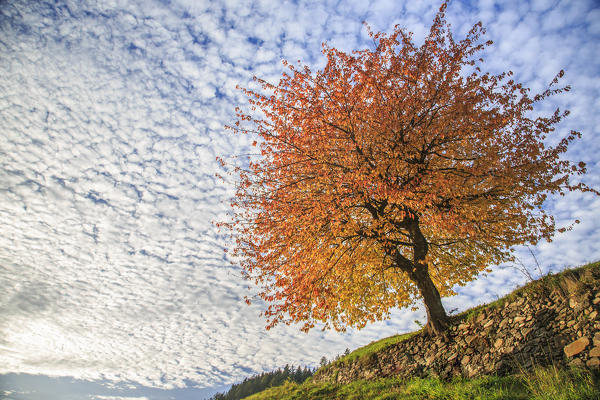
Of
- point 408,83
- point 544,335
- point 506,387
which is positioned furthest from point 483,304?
point 408,83

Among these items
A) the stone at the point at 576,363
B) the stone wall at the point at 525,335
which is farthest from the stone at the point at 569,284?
the stone at the point at 576,363

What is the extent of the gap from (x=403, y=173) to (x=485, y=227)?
478 centimetres

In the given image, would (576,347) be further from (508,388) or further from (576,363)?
(508,388)

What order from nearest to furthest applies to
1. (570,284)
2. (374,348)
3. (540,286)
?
(570,284) < (540,286) < (374,348)

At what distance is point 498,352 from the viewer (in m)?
8.98

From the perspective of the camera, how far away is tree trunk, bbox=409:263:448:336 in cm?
1236

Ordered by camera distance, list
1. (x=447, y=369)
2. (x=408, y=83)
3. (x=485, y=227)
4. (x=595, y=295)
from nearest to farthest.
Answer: (x=595, y=295) < (x=447, y=369) < (x=408, y=83) < (x=485, y=227)

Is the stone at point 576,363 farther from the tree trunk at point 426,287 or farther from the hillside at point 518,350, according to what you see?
the tree trunk at point 426,287

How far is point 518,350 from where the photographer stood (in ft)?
27.8

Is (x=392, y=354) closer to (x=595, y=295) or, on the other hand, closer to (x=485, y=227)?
(x=485, y=227)

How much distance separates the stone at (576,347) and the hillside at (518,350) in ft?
0.04

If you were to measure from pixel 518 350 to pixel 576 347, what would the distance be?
1.62m

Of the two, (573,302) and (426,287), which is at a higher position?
(426,287)

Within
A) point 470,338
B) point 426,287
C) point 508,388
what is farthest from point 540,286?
point 426,287
